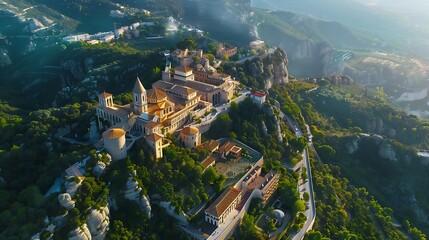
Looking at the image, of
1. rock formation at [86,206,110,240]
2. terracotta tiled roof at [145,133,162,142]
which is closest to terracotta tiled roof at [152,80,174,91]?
terracotta tiled roof at [145,133,162,142]

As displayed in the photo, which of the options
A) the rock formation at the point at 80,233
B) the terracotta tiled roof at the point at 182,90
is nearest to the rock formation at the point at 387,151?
the terracotta tiled roof at the point at 182,90

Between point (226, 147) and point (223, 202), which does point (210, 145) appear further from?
point (223, 202)

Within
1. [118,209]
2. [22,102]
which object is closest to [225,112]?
[118,209]

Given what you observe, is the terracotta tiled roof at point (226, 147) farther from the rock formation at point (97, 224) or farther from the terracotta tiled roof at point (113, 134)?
the rock formation at point (97, 224)

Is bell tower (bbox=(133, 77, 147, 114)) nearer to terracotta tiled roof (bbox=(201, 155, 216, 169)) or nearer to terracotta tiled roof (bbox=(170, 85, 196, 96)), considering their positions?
terracotta tiled roof (bbox=(170, 85, 196, 96))

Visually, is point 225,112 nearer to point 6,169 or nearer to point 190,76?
point 190,76

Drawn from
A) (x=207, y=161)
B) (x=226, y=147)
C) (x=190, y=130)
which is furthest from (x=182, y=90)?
(x=207, y=161)
